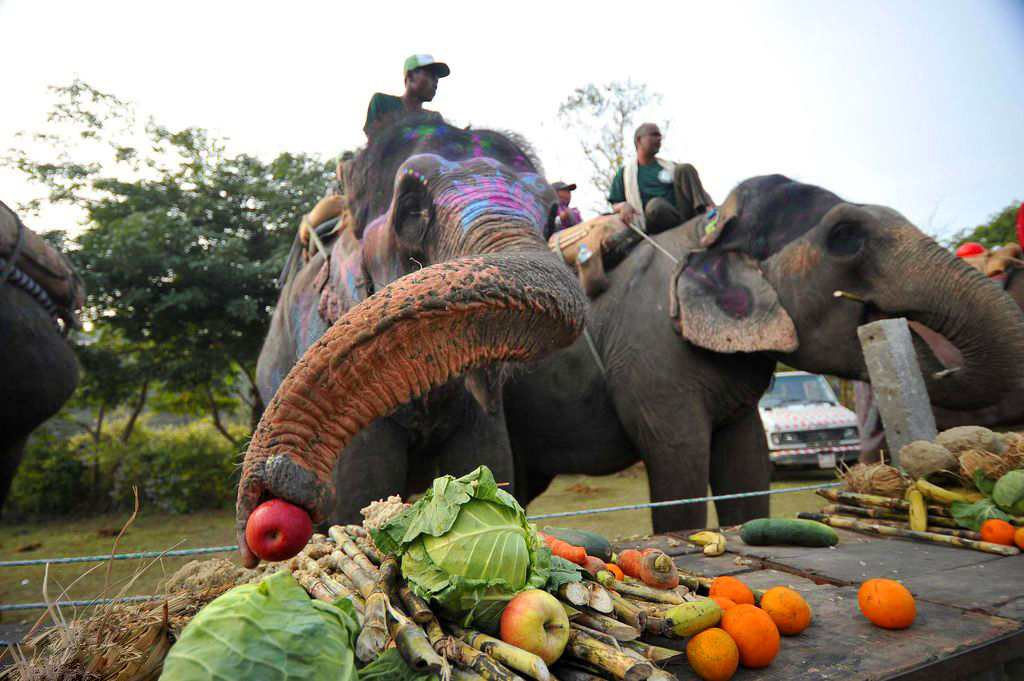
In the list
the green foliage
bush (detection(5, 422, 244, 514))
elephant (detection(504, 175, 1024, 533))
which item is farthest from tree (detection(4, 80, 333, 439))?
the green foliage

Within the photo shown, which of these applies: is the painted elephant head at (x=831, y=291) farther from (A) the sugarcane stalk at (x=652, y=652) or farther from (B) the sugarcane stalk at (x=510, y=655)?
(B) the sugarcane stalk at (x=510, y=655)

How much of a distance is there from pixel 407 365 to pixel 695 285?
328cm

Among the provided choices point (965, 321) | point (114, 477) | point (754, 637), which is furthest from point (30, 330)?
point (114, 477)

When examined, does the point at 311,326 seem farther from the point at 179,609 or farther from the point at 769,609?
the point at 769,609

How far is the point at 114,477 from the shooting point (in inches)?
470

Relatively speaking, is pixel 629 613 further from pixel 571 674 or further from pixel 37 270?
pixel 37 270

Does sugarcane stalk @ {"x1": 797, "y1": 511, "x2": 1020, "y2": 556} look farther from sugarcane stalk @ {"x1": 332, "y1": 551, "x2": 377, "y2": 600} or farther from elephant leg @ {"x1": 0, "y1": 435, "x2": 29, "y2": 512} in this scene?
elephant leg @ {"x1": 0, "y1": 435, "x2": 29, "y2": 512}

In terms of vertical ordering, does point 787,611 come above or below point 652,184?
below

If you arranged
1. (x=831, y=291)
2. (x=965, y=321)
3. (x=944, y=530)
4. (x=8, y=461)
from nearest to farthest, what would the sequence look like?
(x=944, y=530) → (x=965, y=321) → (x=831, y=291) → (x=8, y=461)

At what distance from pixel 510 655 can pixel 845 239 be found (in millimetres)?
4126

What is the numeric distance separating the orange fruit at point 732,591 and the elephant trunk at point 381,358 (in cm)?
98

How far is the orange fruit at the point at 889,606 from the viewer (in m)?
1.79

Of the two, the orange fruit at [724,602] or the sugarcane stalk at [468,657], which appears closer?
the sugarcane stalk at [468,657]

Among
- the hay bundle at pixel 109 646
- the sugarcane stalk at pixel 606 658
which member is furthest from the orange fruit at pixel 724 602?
the hay bundle at pixel 109 646
